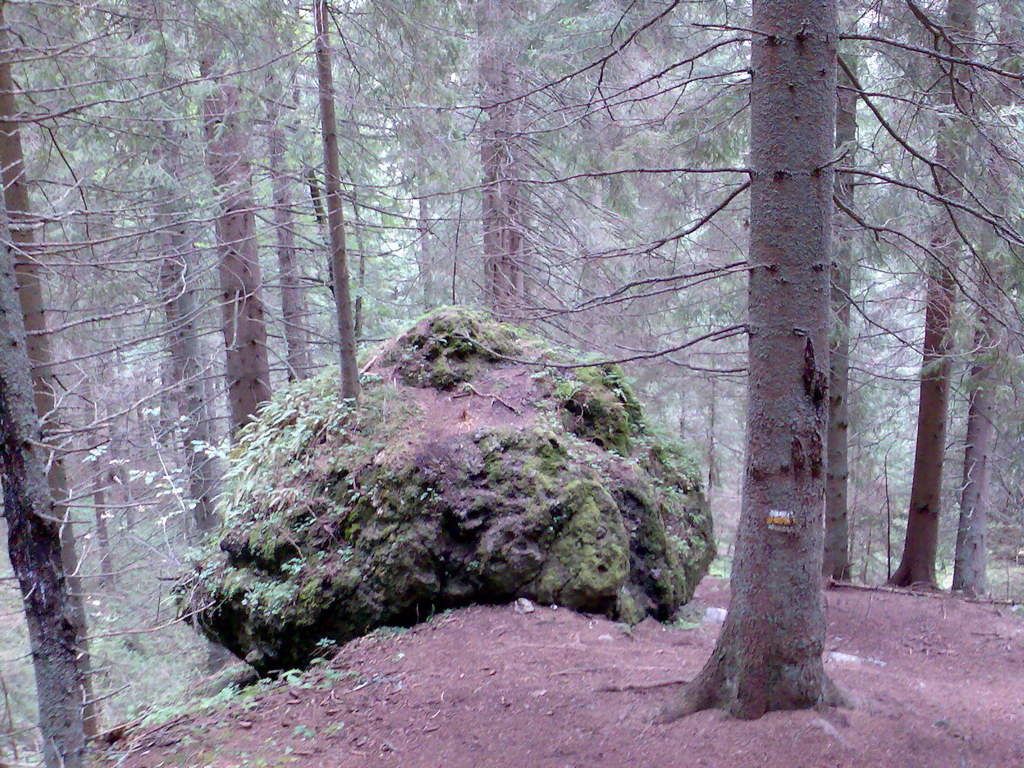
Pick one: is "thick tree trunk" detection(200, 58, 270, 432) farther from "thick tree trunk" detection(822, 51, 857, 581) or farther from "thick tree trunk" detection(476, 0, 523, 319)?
"thick tree trunk" detection(822, 51, 857, 581)

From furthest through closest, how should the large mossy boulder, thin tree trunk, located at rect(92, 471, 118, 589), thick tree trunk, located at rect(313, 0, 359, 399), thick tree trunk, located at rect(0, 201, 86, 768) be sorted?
1. thick tree trunk, located at rect(313, 0, 359, 399)
2. the large mossy boulder
3. thin tree trunk, located at rect(92, 471, 118, 589)
4. thick tree trunk, located at rect(0, 201, 86, 768)

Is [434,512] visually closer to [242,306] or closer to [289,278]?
[242,306]

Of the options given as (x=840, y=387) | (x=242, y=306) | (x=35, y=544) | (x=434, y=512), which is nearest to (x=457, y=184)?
(x=242, y=306)

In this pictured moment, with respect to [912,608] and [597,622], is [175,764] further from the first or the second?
[912,608]

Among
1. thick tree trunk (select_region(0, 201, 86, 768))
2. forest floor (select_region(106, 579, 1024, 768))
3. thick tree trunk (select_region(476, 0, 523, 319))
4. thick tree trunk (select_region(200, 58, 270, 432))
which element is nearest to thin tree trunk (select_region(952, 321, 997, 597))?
forest floor (select_region(106, 579, 1024, 768))

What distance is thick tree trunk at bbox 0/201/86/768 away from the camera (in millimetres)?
3631

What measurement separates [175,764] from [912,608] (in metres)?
8.44

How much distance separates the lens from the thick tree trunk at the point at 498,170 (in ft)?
33.4

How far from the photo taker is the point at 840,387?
30.7ft

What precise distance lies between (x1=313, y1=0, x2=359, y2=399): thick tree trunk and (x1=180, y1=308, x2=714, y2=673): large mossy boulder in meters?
0.33

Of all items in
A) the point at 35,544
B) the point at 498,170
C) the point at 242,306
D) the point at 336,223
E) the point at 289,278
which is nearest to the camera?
the point at 35,544

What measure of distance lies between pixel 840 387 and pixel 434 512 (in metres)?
6.12

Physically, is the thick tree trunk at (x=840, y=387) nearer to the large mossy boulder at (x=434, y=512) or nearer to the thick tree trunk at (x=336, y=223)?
the large mossy boulder at (x=434, y=512)

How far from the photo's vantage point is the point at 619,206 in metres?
11.6
